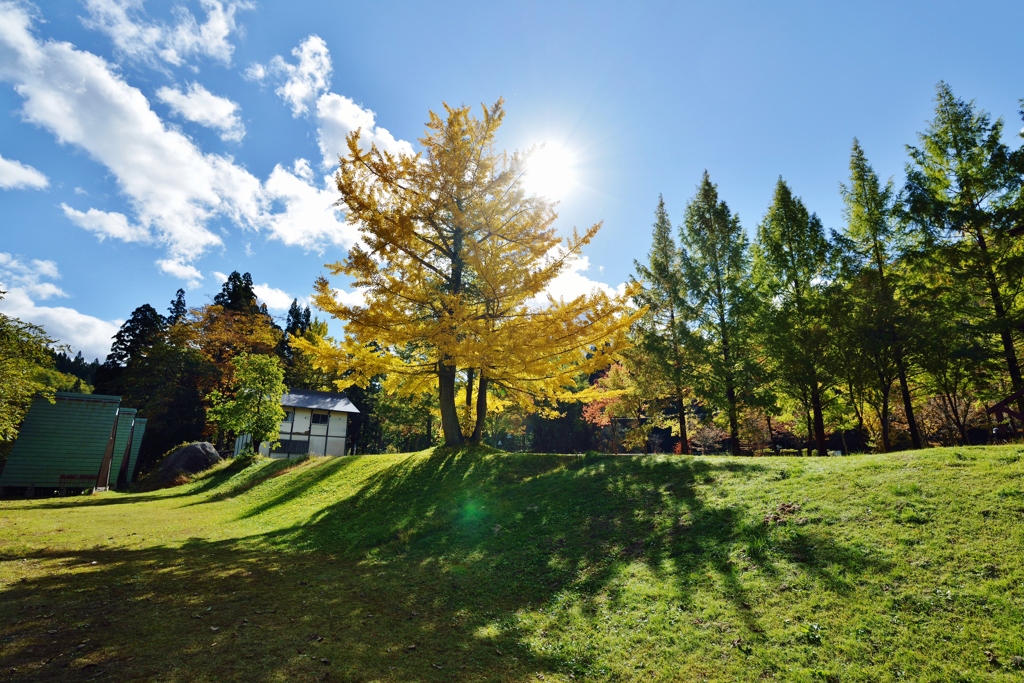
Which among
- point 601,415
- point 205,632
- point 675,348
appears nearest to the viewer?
point 205,632

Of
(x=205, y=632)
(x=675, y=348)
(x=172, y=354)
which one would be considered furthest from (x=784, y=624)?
(x=172, y=354)

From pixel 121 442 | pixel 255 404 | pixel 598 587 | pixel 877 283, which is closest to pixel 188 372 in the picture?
pixel 121 442

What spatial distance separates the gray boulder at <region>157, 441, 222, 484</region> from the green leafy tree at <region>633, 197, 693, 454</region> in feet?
94.5

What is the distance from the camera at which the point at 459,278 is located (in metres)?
15.4

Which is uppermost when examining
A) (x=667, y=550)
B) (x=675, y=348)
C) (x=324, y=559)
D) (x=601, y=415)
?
(x=675, y=348)

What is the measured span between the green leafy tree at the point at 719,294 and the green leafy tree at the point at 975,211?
5741mm

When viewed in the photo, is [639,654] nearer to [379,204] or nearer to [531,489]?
[531,489]

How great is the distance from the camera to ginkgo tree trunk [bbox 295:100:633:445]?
12.5 metres

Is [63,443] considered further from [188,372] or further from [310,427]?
[188,372]

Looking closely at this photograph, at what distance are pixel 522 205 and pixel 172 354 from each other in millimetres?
36823

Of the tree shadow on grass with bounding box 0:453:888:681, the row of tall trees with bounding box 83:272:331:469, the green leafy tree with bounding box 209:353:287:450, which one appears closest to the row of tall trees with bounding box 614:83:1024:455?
the tree shadow on grass with bounding box 0:453:888:681

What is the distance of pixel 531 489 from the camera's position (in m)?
11.2

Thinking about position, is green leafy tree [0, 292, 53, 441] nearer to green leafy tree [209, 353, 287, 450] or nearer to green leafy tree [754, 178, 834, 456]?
green leafy tree [209, 353, 287, 450]

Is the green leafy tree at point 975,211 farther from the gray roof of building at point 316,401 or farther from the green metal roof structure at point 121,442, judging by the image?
the green metal roof structure at point 121,442
